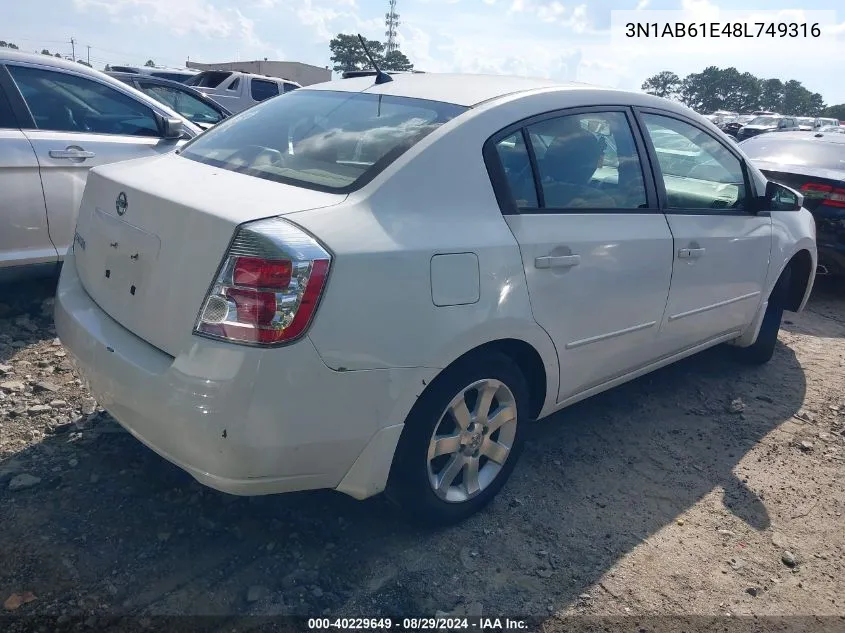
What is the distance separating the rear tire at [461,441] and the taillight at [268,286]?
597 mm

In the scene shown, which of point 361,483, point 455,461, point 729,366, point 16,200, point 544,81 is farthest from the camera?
point 729,366

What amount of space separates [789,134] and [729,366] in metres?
4.45

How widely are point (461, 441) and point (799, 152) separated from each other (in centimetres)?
633

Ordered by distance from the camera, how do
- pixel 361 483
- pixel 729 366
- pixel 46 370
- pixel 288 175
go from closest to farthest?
1. pixel 361 483
2. pixel 288 175
3. pixel 46 370
4. pixel 729 366

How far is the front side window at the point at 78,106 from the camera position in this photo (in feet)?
14.3

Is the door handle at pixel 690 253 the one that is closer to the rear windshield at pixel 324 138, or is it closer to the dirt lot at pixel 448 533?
the dirt lot at pixel 448 533

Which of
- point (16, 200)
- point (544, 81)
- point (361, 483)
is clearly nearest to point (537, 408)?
point (361, 483)

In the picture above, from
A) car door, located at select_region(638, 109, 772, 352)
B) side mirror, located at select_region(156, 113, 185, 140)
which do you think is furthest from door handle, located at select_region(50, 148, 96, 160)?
car door, located at select_region(638, 109, 772, 352)

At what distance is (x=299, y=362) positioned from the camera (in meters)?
2.05

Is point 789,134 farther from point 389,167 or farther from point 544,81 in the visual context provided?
point 389,167

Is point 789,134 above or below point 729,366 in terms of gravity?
above

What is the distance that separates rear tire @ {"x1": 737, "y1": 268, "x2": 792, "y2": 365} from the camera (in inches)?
182

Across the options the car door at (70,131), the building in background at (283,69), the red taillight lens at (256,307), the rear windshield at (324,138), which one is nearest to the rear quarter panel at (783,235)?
the rear windshield at (324,138)

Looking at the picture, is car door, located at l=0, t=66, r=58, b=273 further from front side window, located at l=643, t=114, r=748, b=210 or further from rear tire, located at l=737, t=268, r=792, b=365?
rear tire, located at l=737, t=268, r=792, b=365
